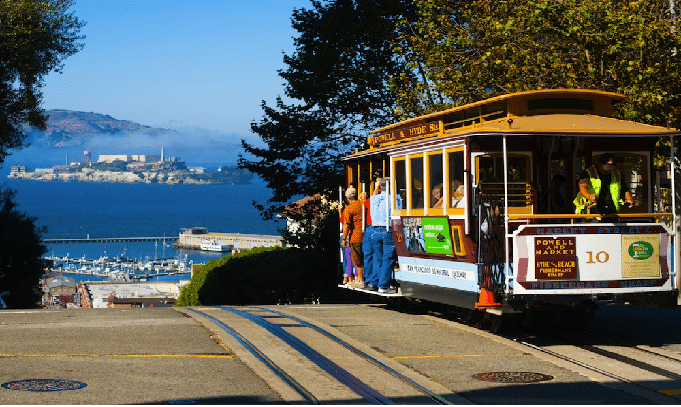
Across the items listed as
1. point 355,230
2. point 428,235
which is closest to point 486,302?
point 428,235

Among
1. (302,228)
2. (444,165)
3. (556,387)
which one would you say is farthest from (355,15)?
(556,387)

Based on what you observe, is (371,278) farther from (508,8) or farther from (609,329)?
(508,8)

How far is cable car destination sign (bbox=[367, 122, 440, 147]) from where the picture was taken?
15.2 m

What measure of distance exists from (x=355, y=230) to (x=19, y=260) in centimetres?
2276

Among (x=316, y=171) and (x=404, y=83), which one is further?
(x=316, y=171)

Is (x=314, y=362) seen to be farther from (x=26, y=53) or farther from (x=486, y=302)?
(x=26, y=53)

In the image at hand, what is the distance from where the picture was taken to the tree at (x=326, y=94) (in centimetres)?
3438

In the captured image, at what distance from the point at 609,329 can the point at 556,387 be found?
525 centimetres

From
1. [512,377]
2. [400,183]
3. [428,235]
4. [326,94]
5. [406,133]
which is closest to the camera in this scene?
[512,377]

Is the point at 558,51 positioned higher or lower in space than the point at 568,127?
higher

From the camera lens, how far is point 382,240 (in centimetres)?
1708

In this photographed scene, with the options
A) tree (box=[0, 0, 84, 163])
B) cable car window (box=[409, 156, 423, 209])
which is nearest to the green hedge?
tree (box=[0, 0, 84, 163])

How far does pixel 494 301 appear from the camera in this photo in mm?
12742

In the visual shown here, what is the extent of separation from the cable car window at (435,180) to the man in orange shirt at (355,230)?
331 centimetres
